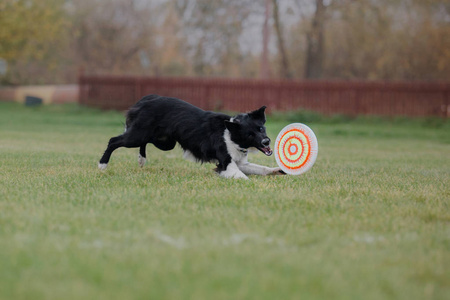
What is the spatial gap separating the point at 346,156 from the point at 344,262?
7932 millimetres

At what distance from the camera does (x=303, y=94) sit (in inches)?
974

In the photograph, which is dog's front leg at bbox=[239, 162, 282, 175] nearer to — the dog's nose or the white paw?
the dog's nose

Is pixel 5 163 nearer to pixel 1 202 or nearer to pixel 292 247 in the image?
pixel 1 202

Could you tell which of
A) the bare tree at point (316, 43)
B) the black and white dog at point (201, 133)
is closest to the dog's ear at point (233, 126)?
the black and white dog at point (201, 133)

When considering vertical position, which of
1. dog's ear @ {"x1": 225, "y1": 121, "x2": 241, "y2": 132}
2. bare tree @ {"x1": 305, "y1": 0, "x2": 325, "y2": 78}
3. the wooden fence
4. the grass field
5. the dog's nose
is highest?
bare tree @ {"x1": 305, "y1": 0, "x2": 325, "y2": 78}

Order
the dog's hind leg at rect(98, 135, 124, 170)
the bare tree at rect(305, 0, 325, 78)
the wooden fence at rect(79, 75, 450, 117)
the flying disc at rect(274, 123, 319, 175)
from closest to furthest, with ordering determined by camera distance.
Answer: the flying disc at rect(274, 123, 319, 175) < the dog's hind leg at rect(98, 135, 124, 170) < the wooden fence at rect(79, 75, 450, 117) < the bare tree at rect(305, 0, 325, 78)

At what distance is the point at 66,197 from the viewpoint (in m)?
5.49

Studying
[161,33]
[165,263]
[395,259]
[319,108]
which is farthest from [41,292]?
[161,33]

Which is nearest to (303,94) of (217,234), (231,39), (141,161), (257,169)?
(231,39)

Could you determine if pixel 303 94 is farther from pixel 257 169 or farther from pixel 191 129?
pixel 191 129

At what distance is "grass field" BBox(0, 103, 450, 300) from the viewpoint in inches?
121

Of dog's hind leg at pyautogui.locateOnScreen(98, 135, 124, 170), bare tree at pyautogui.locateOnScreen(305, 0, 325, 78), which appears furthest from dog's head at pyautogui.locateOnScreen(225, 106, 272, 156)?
bare tree at pyautogui.locateOnScreen(305, 0, 325, 78)

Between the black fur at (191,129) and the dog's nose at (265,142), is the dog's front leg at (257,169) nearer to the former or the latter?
the black fur at (191,129)

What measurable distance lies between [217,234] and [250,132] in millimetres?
3236
